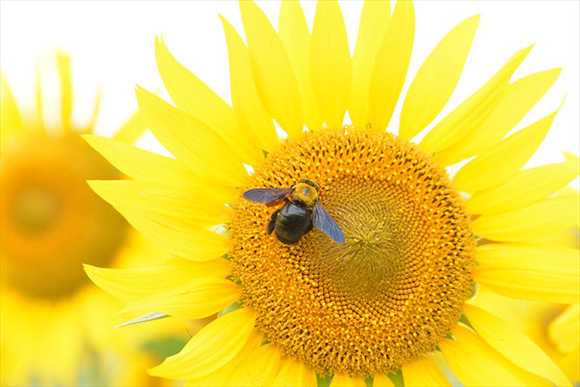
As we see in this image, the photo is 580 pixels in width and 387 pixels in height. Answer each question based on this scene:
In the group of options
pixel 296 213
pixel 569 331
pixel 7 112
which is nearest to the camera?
pixel 296 213

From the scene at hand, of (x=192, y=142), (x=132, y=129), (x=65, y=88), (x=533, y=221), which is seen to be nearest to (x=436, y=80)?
(x=533, y=221)

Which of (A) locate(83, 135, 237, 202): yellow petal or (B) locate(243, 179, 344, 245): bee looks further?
(A) locate(83, 135, 237, 202): yellow petal

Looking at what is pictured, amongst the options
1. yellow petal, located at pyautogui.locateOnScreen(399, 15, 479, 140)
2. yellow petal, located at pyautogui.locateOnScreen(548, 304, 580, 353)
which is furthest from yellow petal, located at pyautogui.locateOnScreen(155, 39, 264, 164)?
yellow petal, located at pyautogui.locateOnScreen(548, 304, 580, 353)

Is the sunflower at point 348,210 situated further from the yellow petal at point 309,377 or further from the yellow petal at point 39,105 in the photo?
the yellow petal at point 39,105

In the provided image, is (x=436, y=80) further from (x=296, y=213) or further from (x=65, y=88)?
(x=65, y=88)

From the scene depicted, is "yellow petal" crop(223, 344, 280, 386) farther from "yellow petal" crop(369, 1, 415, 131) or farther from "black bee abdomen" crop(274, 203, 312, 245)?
"yellow petal" crop(369, 1, 415, 131)

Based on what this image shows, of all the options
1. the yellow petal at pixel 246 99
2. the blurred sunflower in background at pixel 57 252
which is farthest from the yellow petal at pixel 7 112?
the yellow petal at pixel 246 99
